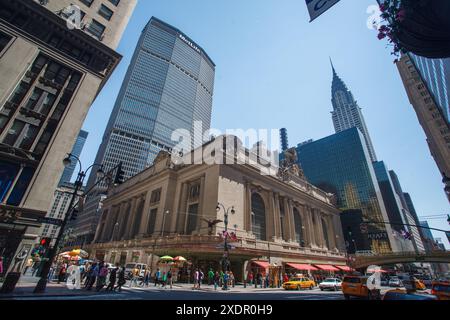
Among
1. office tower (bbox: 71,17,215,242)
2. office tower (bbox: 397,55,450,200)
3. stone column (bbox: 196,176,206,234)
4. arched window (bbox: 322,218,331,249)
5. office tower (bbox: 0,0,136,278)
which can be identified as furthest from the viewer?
office tower (bbox: 71,17,215,242)

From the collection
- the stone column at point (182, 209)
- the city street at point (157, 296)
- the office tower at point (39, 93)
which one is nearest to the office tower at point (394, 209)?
the stone column at point (182, 209)

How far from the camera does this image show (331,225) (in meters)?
57.7

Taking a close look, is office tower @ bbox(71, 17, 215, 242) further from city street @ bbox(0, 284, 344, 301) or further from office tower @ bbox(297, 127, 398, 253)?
city street @ bbox(0, 284, 344, 301)

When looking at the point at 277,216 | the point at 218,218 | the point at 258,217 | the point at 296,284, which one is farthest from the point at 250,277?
the point at 277,216

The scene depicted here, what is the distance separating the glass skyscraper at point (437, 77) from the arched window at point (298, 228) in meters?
33.8

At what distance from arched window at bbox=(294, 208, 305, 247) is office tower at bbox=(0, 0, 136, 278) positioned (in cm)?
4180

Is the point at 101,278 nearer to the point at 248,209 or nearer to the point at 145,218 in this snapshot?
the point at 248,209

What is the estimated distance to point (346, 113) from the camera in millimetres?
184750

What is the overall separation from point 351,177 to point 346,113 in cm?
10203

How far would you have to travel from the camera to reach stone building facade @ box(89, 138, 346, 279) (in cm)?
2950

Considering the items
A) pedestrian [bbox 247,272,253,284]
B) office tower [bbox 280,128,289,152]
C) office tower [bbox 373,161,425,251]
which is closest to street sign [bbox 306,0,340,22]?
pedestrian [bbox 247,272,253,284]

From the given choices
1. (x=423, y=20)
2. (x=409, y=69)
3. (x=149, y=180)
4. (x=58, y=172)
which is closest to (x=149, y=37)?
(x=149, y=180)

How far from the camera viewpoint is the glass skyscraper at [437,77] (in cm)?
3650

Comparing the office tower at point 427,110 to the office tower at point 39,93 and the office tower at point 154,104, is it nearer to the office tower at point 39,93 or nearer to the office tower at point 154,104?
the office tower at point 39,93
